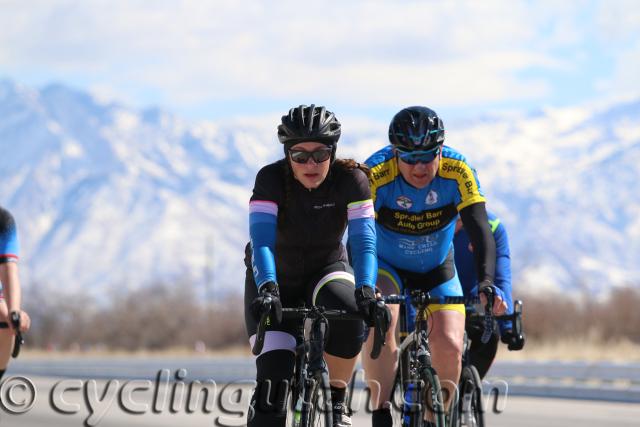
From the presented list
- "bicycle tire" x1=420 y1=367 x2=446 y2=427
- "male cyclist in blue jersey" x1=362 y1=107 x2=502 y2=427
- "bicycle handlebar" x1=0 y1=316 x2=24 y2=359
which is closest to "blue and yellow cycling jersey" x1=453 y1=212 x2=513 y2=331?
"male cyclist in blue jersey" x1=362 y1=107 x2=502 y2=427

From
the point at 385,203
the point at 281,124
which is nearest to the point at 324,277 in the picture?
the point at 281,124

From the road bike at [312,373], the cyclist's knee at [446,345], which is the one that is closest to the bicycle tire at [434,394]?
the cyclist's knee at [446,345]

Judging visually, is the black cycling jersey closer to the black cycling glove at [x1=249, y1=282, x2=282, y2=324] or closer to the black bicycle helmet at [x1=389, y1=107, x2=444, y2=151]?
the black cycling glove at [x1=249, y1=282, x2=282, y2=324]

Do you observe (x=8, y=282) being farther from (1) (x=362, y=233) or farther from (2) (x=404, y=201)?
(1) (x=362, y=233)

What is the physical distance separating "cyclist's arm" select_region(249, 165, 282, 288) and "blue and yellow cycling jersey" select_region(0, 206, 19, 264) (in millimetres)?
2981

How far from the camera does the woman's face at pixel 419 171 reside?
891 cm

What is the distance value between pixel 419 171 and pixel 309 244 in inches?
54.9

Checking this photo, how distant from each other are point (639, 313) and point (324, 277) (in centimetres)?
3015

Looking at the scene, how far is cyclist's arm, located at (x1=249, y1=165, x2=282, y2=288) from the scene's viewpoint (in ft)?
24.2

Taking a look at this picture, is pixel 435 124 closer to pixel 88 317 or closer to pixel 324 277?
pixel 324 277

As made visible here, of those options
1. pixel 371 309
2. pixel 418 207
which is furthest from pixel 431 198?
pixel 371 309

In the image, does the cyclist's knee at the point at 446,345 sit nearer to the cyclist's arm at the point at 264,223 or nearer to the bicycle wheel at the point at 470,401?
the bicycle wheel at the point at 470,401

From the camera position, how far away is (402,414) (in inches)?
333

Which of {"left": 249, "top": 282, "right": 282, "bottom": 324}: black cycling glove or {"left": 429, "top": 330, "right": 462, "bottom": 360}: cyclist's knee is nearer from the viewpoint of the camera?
{"left": 249, "top": 282, "right": 282, "bottom": 324}: black cycling glove
